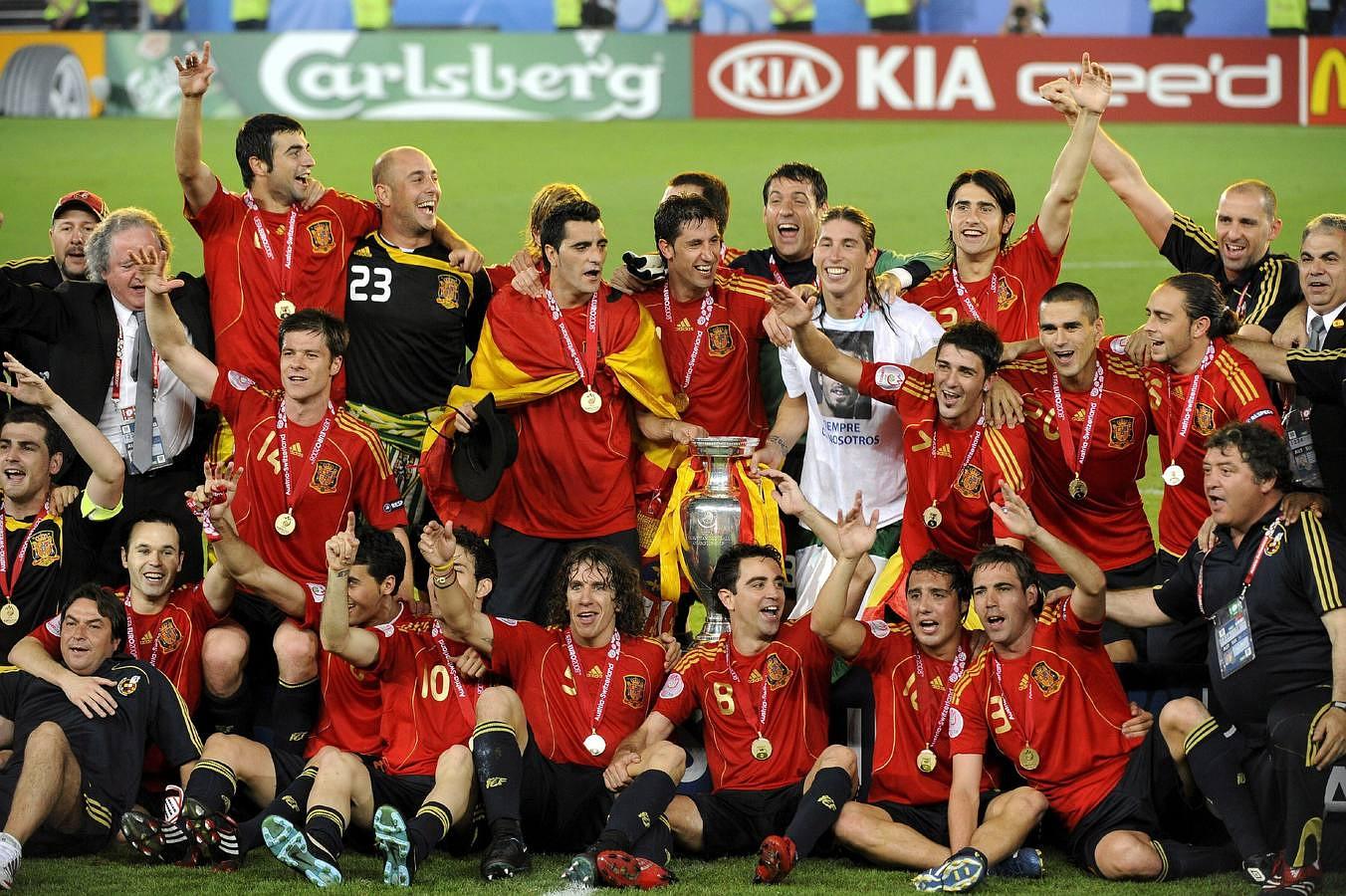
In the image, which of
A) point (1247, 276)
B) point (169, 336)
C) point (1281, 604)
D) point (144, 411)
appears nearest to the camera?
point (1281, 604)

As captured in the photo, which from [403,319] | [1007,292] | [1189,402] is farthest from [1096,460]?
[403,319]

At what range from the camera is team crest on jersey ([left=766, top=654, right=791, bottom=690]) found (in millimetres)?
6277

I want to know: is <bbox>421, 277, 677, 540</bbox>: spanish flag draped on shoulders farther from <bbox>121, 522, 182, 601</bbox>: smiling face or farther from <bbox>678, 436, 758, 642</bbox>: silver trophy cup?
<bbox>121, 522, 182, 601</bbox>: smiling face

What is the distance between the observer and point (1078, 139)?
7266 mm

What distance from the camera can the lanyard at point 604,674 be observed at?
633 cm

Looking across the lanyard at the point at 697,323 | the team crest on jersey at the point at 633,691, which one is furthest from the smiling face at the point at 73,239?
the team crest on jersey at the point at 633,691

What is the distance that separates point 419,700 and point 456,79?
17133 mm

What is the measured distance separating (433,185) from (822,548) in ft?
7.19

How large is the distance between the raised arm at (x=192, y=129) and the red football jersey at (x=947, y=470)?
2.75 m

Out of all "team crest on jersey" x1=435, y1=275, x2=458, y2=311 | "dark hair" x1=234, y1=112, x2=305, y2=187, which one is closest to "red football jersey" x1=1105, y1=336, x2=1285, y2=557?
"team crest on jersey" x1=435, y1=275, x2=458, y2=311

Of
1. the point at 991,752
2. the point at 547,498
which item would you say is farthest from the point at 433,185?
the point at 991,752

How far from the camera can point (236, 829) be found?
19.3ft

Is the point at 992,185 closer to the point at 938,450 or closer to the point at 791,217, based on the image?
the point at 791,217

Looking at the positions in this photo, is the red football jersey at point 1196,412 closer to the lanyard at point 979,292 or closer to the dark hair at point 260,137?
the lanyard at point 979,292
